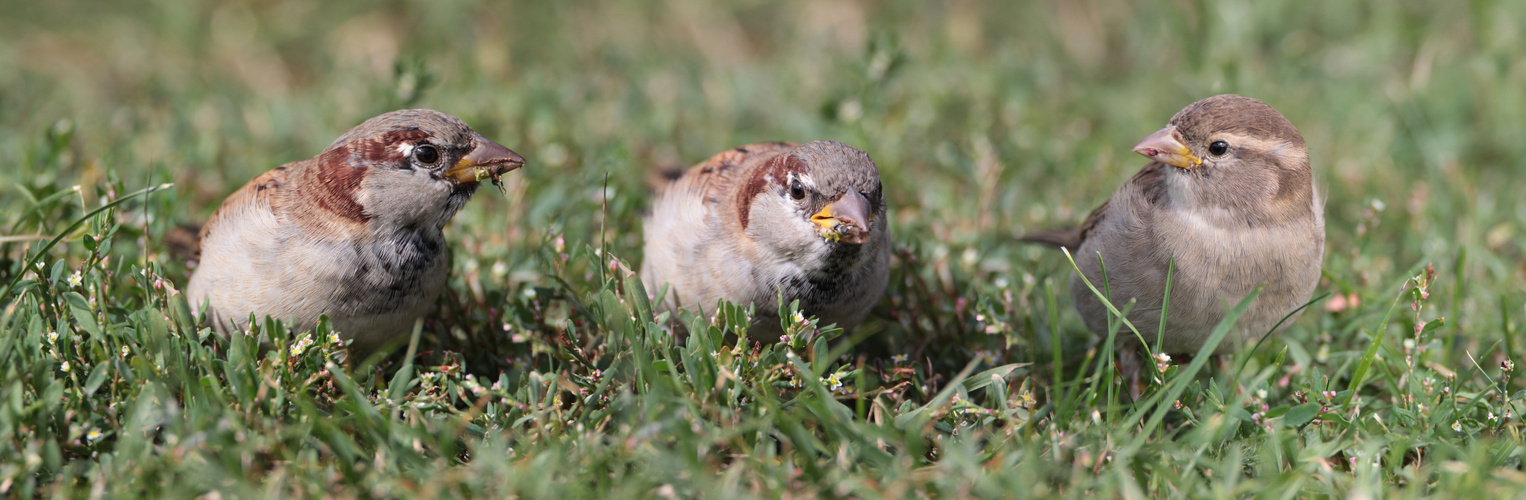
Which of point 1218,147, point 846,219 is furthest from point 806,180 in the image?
point 1218,147

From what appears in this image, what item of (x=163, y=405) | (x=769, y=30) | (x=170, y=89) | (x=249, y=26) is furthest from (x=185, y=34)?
(x=163, y=405)

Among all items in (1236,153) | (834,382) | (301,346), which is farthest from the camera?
(1236,153)

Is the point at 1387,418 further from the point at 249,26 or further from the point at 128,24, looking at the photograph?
the point at 128,24

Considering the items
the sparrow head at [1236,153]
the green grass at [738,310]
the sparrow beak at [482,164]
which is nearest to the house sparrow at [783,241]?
the green grass at [738,310]

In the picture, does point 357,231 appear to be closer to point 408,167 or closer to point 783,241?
point 408,167

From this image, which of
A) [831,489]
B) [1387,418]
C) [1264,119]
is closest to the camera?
[831,489]

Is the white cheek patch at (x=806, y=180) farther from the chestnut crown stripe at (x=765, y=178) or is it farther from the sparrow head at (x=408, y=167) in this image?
the sparrow head at (x=408, y=167)

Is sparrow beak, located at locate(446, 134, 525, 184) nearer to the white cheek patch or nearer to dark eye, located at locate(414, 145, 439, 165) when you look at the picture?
dark eye, located at locate(414, 145, 439, 165)

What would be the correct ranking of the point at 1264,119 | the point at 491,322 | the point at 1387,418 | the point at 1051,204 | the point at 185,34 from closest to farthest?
the point at 1264,119, the point at 1387,418, the point at 491,322, the point at 1051,204, the point at 185,34

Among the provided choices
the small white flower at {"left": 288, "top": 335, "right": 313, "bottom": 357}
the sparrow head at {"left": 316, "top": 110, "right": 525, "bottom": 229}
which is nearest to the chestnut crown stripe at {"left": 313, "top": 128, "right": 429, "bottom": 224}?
the sparrow head at {"left": 316, "top": 110, "right": 525, "bottom": 229}
